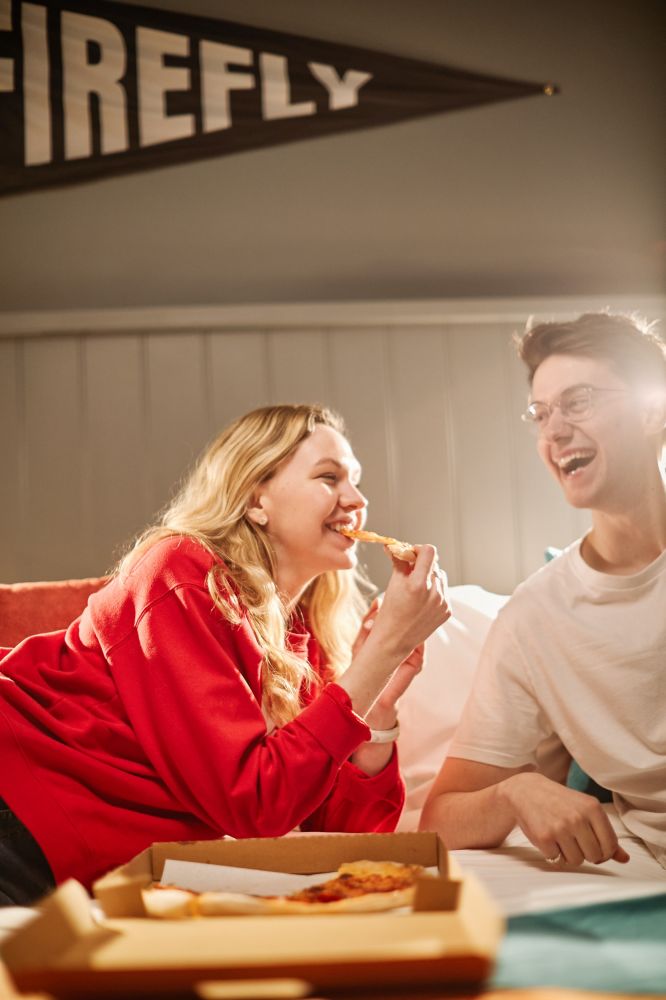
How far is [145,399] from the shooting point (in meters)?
2.40

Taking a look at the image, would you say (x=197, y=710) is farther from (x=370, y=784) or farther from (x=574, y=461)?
(x=574, y=461)

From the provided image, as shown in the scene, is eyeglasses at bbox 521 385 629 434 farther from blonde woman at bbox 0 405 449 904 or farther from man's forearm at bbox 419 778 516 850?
man's forearm at bbox 419 778 516 850

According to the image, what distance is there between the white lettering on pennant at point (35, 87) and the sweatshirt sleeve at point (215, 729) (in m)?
1.64

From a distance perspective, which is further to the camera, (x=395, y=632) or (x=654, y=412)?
(x=654, y=412)

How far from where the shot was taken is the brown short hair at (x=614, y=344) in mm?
1752

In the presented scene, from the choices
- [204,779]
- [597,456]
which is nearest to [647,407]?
[597,456]

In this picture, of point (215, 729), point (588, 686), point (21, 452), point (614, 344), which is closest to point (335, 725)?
point (215, 729)

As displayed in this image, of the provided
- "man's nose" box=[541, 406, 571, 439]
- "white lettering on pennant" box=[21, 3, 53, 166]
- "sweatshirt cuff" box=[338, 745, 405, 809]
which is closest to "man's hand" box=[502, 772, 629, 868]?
"sweatshirt cuff" box=[338, 745, 405, 809]

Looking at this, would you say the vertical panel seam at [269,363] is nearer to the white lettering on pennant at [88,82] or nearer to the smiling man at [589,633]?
the white lettering on pennant at [88,82]

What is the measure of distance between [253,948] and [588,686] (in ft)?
3.41

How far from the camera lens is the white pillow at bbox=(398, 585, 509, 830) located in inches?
73.3

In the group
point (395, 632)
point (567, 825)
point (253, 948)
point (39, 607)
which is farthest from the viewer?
point (39, 607)

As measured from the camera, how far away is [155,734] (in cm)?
140

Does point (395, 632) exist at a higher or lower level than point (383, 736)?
higher
